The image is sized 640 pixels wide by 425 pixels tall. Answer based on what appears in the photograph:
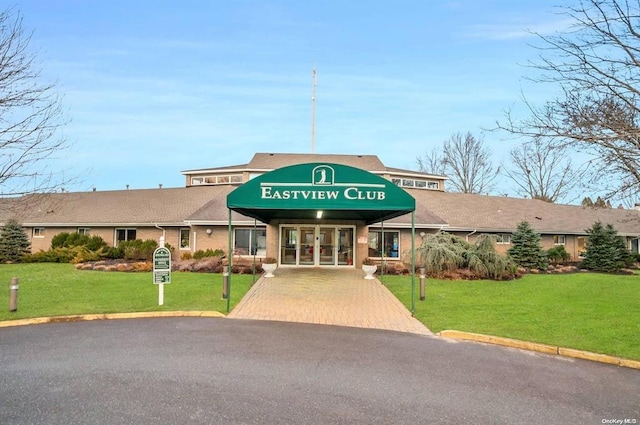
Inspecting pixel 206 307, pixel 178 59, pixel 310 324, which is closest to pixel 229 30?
pixel 178 59

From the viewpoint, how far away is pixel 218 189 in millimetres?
29641

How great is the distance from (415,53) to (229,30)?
22.6 feet

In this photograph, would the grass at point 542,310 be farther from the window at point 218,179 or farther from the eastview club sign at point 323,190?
the window at point 218,179

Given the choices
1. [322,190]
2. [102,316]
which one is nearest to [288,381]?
[102,316]

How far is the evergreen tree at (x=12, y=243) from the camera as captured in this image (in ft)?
82.6

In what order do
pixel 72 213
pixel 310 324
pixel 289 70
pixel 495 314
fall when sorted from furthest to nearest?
pixel 72 213 → pixel 289 70 → pixel 495 314 → pixel 310 324

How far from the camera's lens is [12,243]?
25.5m

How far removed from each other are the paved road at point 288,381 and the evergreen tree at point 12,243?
20670 millimetres

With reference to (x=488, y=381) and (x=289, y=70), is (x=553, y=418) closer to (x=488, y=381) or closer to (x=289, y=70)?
(x=488, y=381)

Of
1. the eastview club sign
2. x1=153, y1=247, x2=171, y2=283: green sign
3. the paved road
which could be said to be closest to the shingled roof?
x1=153, y1=247, x2=171, y2=283: green sign

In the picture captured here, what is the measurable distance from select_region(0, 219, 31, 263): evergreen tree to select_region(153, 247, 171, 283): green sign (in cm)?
1914

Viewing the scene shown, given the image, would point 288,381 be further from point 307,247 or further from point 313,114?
point 313,114

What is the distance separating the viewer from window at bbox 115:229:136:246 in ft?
86.7

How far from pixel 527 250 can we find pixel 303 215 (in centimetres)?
1353
